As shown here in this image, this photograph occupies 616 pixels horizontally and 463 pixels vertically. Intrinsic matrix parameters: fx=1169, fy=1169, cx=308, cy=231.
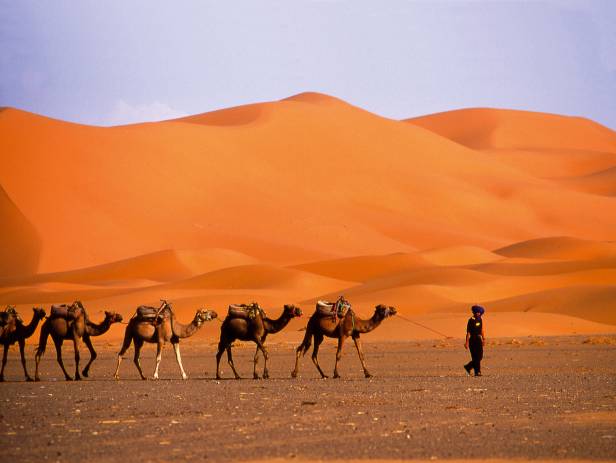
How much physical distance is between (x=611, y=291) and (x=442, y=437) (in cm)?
3534

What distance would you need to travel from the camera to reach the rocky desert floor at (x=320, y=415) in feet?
38.2

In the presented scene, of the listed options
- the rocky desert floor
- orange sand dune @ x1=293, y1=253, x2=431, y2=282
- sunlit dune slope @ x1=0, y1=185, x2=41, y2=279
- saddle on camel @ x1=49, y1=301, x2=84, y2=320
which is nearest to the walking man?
the rocky desert floor

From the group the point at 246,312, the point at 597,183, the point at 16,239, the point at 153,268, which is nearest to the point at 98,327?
the point at 246,312

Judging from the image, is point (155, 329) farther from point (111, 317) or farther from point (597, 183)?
point (597, 183)

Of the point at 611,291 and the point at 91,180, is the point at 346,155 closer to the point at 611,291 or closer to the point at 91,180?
the point at 91,180

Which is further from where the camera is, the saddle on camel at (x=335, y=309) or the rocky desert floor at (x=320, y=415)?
the saddle on camel at (x=335, y=309)

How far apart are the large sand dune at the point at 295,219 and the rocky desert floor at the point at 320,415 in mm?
18628

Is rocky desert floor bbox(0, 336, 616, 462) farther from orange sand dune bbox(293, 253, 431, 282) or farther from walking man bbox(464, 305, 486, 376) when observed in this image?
orange sand dune bbox(293, 253, 431, 282)

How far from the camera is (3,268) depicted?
247 ft

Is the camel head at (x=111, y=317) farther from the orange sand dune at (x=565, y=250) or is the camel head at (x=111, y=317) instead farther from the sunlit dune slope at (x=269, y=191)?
the sunlit dune slope at (x=269, y=191)

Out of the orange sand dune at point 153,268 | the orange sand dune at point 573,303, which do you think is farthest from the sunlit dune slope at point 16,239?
the orange sand dune at point 573,303

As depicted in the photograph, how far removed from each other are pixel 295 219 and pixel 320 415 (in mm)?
75429

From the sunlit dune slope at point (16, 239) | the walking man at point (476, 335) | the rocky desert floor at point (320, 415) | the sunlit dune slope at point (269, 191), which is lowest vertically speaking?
the rocky desert floor at point (320, 415)

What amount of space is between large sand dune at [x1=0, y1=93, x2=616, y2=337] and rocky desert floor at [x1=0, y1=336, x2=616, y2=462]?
18628mm
